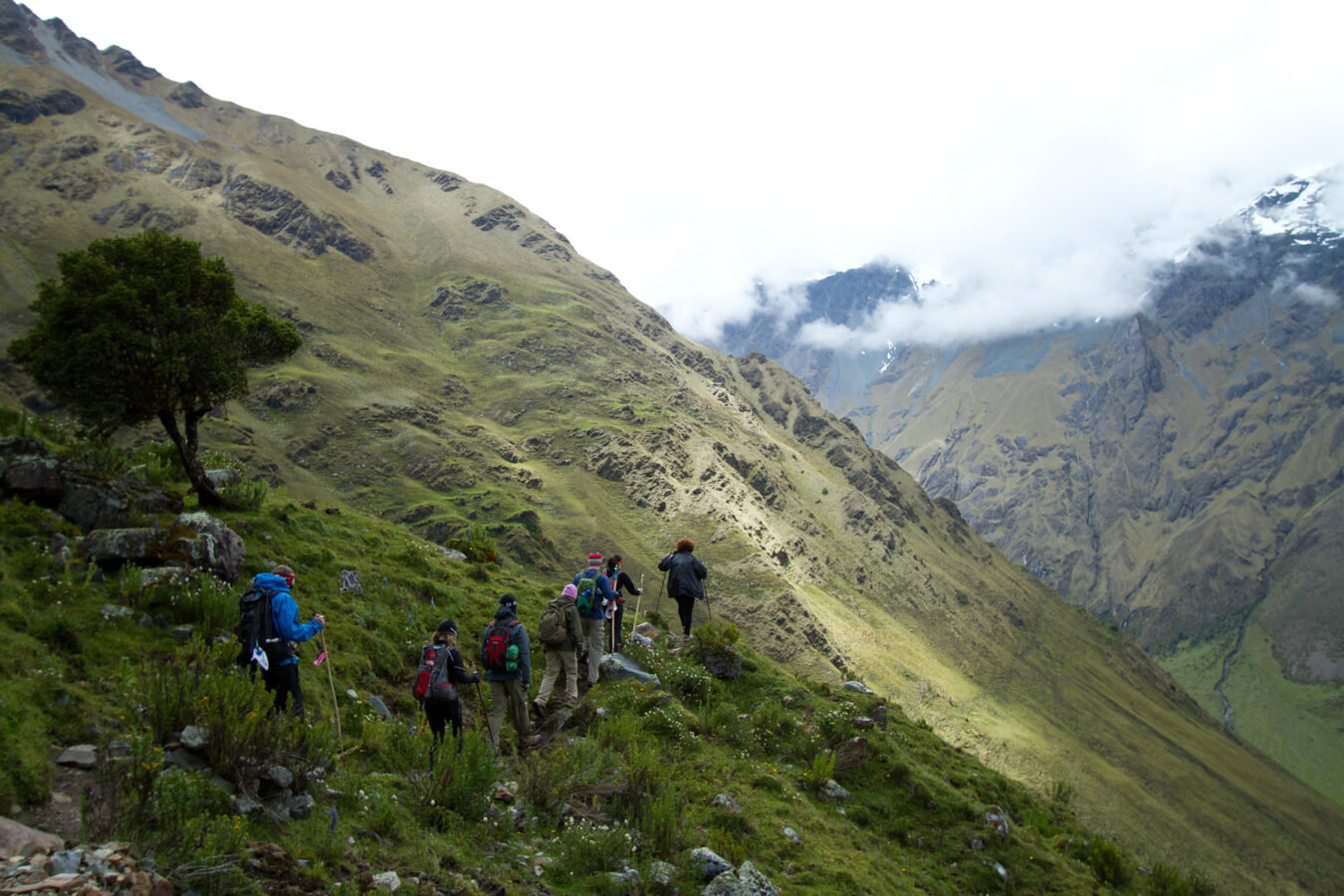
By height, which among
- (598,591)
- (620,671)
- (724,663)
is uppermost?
(598,591)

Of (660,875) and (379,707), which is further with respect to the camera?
(379,707)

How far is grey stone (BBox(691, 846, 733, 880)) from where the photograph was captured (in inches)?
385

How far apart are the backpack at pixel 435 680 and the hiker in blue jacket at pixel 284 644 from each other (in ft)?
5.94

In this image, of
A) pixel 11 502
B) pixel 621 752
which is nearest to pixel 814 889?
pixel 621 752

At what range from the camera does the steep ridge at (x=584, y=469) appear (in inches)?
4405

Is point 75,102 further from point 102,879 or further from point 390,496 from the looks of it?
point 102,879

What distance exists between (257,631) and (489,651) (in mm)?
3893

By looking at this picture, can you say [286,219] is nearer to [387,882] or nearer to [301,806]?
[301,806]

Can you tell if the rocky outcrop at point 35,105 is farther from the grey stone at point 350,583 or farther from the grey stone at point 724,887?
the grey stone at point 724,887

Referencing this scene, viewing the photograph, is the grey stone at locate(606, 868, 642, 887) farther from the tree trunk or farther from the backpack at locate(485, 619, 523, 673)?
the tree trunk

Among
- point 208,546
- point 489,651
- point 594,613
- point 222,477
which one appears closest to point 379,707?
point 489,651

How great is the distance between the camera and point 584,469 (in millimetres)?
136750

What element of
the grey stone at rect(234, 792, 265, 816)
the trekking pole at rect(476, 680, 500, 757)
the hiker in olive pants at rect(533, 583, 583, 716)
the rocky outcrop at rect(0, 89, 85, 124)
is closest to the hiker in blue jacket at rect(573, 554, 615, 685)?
the hiker in olive pants at rect(533, 583, 583, 716)

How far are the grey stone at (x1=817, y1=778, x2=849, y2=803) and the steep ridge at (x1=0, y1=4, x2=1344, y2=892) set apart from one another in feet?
293
